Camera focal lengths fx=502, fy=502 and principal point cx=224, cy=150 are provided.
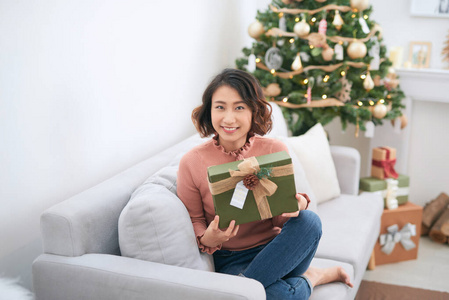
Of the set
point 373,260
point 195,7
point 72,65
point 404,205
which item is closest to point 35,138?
point 72,65

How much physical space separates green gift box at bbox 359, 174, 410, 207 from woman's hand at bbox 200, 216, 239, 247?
1.63 m

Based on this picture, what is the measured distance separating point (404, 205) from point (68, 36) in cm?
225

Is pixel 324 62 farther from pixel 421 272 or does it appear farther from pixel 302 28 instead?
pixel 421 272

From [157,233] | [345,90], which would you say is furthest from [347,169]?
[157,233]

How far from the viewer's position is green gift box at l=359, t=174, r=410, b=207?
9.97 feet

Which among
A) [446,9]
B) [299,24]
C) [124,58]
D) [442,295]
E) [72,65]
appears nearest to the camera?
[72,65]

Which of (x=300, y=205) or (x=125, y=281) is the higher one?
(x=300, y=205)

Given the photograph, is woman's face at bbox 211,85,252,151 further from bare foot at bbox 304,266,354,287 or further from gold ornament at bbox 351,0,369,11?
gold ornament at bbox 351,0,369,11

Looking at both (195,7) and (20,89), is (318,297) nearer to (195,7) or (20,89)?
(20,89)

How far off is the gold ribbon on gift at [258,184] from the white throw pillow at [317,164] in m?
1.06

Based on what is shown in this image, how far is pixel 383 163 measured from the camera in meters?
3.10

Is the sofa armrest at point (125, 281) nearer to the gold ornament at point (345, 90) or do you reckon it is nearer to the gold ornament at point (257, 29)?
the gold ornament at point (345, 90)

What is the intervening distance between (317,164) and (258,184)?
1156 millimetres

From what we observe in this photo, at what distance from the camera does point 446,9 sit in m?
3.34
